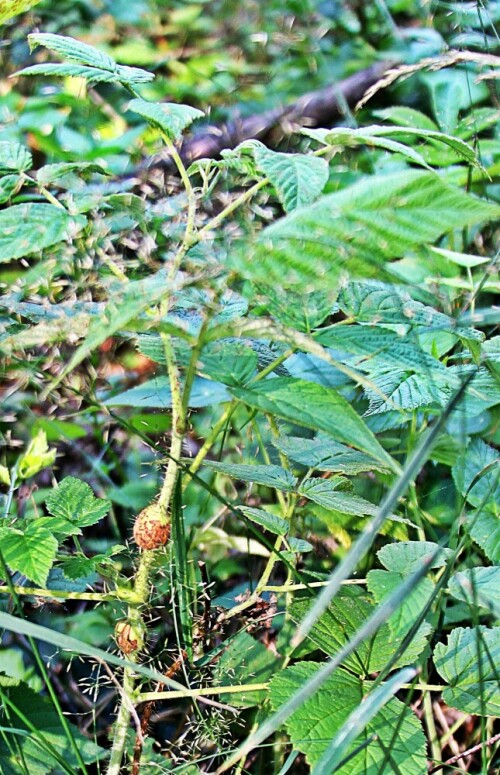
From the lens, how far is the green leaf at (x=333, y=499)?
0.69m

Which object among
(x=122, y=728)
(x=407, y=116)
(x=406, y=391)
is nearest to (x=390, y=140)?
(x=406, y=391)

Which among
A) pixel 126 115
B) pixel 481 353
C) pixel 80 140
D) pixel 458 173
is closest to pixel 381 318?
pixel 481 353

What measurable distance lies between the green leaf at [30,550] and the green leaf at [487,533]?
42 cm

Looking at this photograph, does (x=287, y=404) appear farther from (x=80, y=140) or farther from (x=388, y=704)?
(x=80, y=140)

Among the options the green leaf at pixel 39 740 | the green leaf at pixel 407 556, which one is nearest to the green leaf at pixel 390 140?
the green leaf at pixel 407 556

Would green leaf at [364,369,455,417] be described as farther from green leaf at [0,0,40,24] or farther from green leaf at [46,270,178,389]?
green leaf at [0,0,40,24]

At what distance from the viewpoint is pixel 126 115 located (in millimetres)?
2436

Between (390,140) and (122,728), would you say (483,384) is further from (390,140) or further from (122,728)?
(122,728)

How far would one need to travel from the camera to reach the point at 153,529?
0.66 metres

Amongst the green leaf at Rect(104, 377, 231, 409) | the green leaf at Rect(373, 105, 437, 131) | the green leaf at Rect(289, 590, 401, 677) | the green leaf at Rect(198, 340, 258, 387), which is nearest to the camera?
the green leaf at Rect(198, 340, 258, 387)

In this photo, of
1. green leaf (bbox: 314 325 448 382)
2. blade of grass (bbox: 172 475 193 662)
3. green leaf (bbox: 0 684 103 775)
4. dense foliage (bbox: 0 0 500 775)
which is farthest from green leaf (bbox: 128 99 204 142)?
green leaf (bbox: 0 684 103 775)

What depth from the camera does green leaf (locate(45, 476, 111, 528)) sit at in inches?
30.0

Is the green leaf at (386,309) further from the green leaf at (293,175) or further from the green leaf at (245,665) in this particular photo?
the green leaf at (245,665)

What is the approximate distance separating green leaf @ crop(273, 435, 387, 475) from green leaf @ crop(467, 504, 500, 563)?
0.13 m
